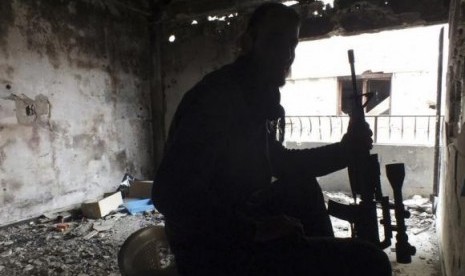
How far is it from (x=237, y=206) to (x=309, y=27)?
12.3 ft

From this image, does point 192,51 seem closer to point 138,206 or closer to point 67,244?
point 138,206

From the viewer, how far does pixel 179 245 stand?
1.05 m

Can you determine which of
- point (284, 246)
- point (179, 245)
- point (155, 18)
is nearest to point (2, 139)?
point (155, 18)

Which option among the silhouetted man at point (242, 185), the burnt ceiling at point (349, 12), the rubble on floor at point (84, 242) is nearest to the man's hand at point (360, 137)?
the silhouetted man at point (242, 185)

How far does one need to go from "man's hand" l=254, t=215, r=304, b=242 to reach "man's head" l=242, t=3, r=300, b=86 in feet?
1.51

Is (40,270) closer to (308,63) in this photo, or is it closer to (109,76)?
(109,76)

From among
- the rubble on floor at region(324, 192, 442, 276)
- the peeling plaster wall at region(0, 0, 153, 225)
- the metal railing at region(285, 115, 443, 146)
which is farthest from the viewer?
the metal railing at region(285, 115, 443, 146)

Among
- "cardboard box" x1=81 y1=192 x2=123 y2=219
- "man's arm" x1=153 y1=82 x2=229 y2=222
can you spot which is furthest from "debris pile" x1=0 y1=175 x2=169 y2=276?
"man's arm" x1=153 y1=82 x2=229 y2=222

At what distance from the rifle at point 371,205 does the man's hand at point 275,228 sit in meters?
0.39

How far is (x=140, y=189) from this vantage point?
4531 millimetres

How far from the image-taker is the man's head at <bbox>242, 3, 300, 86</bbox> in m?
1.12

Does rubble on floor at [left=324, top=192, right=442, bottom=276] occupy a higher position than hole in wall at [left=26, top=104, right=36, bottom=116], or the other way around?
hole in wall at [left=26, top=104, right=36, bottom=116]

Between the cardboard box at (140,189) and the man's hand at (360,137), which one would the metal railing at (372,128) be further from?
the man's hand at (360,137)

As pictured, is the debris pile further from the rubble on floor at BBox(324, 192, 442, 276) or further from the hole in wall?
the rubble on floor at BBox(324, 192, 442, 276)
